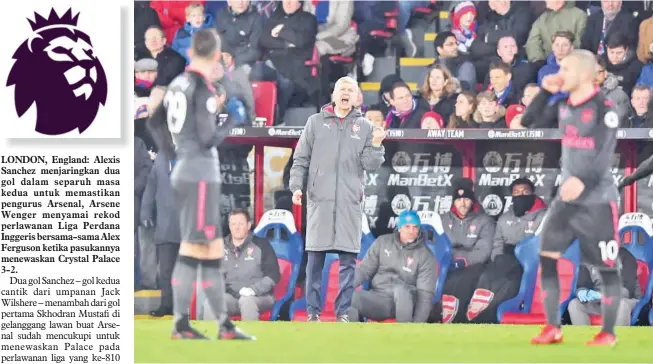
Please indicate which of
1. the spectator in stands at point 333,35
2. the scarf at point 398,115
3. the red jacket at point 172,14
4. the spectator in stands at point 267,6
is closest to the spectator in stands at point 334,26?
the spectator in stands at point 333,35

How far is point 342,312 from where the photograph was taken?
727cm

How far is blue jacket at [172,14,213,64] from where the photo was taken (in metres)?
7.48

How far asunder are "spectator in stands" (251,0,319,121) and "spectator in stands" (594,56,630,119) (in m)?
1.63

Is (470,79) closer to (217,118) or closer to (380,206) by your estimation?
(380,206)

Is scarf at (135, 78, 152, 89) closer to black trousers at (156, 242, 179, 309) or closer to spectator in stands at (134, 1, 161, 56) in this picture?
spectator in stands at (134, 1, 161, 56)

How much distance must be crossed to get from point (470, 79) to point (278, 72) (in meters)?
1.13

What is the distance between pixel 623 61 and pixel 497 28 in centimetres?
75

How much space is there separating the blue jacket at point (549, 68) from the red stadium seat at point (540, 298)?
1.07 meters

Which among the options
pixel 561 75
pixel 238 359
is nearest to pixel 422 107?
pixel 561 75

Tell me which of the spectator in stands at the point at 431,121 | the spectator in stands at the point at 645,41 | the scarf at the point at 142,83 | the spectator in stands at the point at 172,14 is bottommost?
the spectator in stands at the point at 431,121

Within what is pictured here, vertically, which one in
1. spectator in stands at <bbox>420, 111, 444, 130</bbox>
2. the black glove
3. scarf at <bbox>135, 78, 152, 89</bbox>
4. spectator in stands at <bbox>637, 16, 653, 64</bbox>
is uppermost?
spectator in stands at <bbox>637, 16, 653, 64</bbox>

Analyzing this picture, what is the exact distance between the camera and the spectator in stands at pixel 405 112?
7578 mm

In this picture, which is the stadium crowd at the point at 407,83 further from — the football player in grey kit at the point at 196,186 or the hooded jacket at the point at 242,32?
the football player in grey kit at the point at 196,186

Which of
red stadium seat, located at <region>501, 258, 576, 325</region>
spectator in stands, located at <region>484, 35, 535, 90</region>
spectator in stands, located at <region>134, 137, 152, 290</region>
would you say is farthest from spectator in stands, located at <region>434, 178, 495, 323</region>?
spectator in stands, located at <region>134, 137, 152, 290</region>
